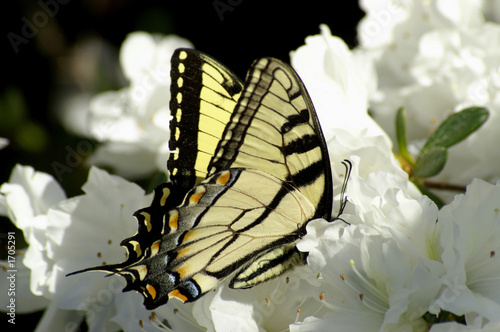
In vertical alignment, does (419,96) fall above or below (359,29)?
below

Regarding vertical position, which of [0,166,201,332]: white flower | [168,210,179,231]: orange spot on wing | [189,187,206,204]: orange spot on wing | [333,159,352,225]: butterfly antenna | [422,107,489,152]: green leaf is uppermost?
[422,107,489,152]: green leaf

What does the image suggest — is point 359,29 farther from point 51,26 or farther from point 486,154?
point 51,26

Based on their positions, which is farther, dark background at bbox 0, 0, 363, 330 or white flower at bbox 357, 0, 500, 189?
dark background at bbox 0, 0, 363, 330

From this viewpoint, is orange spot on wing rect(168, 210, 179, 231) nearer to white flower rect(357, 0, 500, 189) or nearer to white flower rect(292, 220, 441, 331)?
white flower rect(292, 220, 441, 331)

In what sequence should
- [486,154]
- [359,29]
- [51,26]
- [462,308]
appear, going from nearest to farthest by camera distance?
[462,308], [486,154], [359,29], [51,26]

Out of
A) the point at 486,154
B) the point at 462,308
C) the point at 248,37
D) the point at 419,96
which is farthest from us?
the point at 248,37

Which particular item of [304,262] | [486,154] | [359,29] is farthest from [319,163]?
[359,29]

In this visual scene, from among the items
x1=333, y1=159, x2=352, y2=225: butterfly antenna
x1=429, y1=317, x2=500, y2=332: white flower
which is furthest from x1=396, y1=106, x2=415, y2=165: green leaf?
x1=429, y1=317, x2=500, y2=332: white flower

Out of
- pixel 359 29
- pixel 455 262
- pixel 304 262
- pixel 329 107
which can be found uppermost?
pixel 359 29

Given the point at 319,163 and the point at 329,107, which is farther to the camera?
the point at 329,107

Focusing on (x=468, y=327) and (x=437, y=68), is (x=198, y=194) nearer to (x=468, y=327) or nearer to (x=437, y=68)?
(x=468, y=327)
